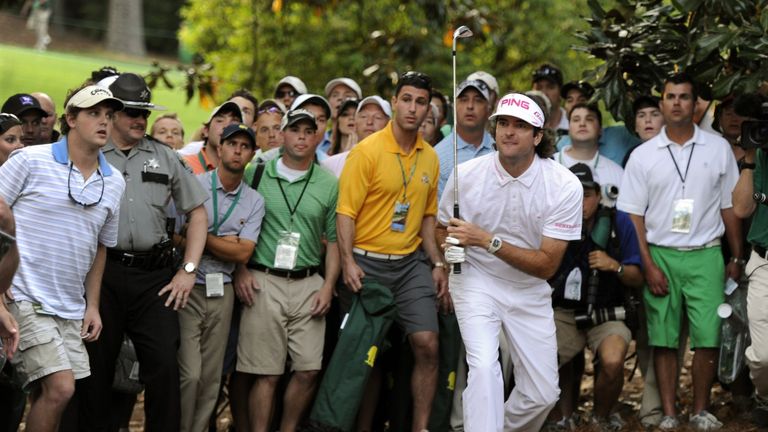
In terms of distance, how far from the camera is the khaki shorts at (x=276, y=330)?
8.55 m

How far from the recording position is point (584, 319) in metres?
9.07

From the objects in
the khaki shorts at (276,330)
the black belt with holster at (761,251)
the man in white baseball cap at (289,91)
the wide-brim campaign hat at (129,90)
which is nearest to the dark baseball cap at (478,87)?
the man in white baseball cap at (289,91)

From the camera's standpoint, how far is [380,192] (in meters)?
8.75

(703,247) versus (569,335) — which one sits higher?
(703,247)

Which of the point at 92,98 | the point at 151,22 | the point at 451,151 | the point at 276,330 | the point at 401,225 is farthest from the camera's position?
the point at 151,22

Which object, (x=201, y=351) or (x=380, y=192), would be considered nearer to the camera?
(x=201, y=351)

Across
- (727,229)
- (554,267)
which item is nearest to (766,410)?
(727,229)

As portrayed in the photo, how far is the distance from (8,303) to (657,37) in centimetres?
559

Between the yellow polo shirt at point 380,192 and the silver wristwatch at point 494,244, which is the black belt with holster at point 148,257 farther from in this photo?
the silver wristwatch at point 494,244

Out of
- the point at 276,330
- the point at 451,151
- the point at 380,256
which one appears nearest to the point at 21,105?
the point at 276,330

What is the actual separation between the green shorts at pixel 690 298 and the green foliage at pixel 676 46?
49.5 inches

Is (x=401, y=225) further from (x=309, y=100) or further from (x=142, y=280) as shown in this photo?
(x=142, y=280)

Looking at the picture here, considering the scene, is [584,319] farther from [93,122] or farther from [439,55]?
[439,55]

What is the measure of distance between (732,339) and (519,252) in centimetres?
214
